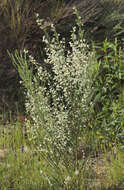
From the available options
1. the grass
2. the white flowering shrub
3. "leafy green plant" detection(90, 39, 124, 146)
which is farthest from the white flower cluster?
"leafy green plant" detection(90, 39, 124, 146)

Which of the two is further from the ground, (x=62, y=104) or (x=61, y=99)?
(x=62, y=104)

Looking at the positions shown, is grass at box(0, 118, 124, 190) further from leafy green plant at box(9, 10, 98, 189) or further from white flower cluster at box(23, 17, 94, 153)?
white flower cluster at box(23, 17, 94, 153)

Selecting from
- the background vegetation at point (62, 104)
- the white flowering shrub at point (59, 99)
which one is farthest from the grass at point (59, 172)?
the white flowering shrub at point (59, 99)

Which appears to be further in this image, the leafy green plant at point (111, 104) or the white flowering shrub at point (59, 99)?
the leafy green plant at point (111, 104)

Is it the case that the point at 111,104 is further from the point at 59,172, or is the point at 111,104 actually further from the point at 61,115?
the point at 59,172

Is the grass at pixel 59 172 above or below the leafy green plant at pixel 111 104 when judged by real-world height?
below

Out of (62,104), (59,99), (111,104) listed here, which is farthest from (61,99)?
(62,104)

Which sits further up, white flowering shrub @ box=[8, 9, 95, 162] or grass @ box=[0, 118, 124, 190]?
white flowering shrub @ box=[8, 9, 95, 162]

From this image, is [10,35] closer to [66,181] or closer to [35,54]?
[35,54]

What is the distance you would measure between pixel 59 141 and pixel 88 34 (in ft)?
6.98

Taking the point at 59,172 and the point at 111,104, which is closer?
the point at 59,172

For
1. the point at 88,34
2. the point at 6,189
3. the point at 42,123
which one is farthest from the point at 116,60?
the point at 6,189

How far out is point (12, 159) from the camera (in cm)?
326

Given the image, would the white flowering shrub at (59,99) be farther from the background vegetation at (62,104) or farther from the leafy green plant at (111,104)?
the leafy green plant at (111,104)
